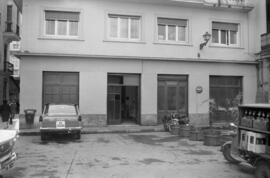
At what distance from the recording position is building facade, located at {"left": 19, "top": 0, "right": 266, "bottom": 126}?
15.1 m

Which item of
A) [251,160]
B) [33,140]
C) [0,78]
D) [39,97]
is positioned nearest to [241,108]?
[251,160]

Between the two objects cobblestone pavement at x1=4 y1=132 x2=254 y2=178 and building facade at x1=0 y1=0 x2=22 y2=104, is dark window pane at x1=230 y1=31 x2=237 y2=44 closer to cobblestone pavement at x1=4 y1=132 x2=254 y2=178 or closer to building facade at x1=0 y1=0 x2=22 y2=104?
cobblestone pavement at x1=4 y1=132 x2=254 y2=178

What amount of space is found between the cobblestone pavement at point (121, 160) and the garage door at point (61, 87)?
386 centimetres

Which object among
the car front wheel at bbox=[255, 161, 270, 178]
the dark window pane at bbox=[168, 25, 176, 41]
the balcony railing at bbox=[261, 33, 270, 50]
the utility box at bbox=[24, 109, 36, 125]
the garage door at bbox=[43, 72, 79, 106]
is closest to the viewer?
the car front wheel at bbox=[255, 161, 270, 178]

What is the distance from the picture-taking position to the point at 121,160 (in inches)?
316

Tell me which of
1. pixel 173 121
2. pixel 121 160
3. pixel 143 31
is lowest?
pixel 121 160

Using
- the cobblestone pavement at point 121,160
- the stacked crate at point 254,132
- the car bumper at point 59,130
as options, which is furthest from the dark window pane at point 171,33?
the stacked crate at point 254,132

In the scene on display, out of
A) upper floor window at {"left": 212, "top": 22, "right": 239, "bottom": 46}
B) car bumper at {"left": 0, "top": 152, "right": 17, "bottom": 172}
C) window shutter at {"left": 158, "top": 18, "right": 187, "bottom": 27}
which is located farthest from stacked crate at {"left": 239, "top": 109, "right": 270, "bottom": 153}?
upper floor window at {"left": 212, "top": 22, "right": 239, "bottom": 46}

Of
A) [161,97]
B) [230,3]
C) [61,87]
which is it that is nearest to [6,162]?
[61,87]

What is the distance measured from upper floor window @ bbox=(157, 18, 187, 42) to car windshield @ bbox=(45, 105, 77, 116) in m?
7.24

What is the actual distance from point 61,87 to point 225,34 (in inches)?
419

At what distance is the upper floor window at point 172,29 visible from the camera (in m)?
16.7

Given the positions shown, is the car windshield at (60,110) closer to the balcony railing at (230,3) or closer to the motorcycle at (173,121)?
the motorcycle at (173,121)

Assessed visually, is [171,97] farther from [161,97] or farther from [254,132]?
[254,132]
